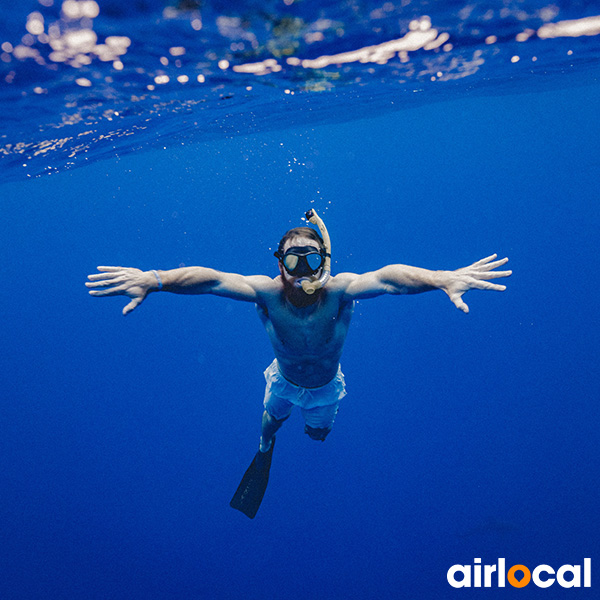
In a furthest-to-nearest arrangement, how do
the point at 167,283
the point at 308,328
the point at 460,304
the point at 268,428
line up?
the point at 268,428 < the point at 308,328 < the point at 167,283 < the point at 460,304

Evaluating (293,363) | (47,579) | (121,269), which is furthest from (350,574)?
(121,269)

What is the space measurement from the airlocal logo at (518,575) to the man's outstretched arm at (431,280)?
13.1 meters

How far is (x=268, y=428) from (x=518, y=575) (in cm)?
1250

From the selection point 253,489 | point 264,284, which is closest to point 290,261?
point 264,284

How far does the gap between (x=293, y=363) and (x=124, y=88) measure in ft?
16.8

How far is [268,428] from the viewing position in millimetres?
5898

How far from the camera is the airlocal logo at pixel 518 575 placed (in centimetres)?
1313

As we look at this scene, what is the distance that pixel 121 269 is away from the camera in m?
3.45

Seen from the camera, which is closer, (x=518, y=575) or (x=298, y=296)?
(x=298, y=296)

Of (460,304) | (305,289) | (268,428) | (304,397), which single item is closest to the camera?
(460,304)

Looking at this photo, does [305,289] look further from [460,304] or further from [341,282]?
[460,304]

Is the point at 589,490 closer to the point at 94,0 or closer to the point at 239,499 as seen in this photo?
the point at 239,499

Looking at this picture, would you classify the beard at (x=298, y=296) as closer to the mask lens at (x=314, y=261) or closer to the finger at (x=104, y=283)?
the mask lens at (x=314, y=261)

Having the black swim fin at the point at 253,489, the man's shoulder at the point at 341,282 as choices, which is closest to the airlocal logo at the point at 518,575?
the black swim fin at the point at 253,489
